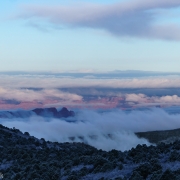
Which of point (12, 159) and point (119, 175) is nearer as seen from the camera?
point (119, 175)

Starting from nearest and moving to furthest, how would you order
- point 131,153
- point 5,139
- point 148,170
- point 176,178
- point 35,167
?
1. point 176,178
2. point 148,170
3. point 35,167
4. point 131,153
5. point 5,139

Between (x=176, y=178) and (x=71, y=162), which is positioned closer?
(x=176, y=178)

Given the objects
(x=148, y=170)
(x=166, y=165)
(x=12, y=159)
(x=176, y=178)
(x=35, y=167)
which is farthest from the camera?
(x=12, y=159)

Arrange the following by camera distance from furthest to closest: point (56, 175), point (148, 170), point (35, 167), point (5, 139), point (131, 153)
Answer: point (5, 139), point (131, 153), point (35, 167), point (56, 175), point (148, 170)

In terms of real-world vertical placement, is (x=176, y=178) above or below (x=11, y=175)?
Result: above

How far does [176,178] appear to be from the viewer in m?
28.5

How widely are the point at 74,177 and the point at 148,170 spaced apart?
21.2 ft

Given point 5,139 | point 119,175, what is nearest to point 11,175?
point 119,175

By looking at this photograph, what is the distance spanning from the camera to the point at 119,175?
34.8 m

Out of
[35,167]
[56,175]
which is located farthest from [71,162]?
[56,175]

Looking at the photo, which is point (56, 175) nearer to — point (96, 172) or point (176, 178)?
point (96, 172)

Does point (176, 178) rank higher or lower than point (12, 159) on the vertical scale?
higher

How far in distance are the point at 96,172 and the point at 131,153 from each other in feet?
33.1

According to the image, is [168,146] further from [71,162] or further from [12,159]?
[12,159]
